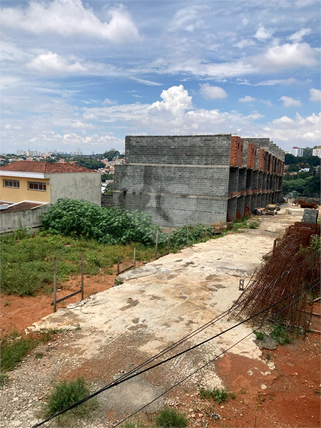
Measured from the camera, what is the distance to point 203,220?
22125mm

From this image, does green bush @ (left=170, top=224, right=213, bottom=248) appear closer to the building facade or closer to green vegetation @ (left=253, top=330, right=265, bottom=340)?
the building facade

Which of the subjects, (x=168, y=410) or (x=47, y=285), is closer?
(x=168, y=410)

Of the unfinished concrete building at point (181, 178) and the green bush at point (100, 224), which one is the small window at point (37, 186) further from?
the unfinished concrete building at point (181, 178)

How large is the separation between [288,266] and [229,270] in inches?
130

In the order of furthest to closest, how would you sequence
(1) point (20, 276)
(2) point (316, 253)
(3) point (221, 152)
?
(3) point (221, 152) < (1) point (20, 276) < (2) point (316, 253)

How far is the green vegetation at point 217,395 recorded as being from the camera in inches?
185

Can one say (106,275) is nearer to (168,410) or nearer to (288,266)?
(288,266)

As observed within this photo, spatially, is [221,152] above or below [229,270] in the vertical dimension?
above

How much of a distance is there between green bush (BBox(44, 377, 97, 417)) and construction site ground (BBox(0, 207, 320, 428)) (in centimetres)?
13

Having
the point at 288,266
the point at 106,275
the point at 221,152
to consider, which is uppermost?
the point at 221,152

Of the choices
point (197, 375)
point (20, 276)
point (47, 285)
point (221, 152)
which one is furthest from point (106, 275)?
point (221, 152)

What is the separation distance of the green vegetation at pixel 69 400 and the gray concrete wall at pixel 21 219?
1316 cm

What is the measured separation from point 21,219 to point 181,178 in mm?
10950

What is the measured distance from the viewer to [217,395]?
474cm
